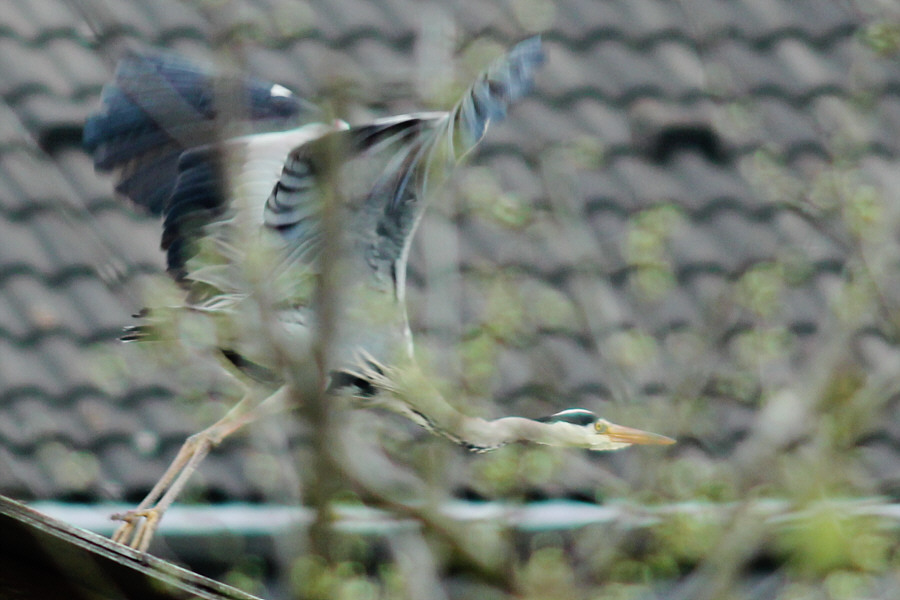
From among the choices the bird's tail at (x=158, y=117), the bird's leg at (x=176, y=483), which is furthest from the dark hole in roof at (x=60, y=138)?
the bird's leg at (x=176, y=483)

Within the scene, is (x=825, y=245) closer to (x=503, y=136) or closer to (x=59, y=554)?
(x=503, y=136)

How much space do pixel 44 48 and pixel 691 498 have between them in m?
2.37

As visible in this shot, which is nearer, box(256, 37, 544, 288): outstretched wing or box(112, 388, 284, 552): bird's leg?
box(256, 37, 544, 288): outstretched wing

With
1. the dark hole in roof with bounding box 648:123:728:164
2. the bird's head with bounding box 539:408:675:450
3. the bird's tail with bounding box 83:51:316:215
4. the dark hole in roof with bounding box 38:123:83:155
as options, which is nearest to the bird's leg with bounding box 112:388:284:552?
the bird's head with bounding box 539:408:675:450

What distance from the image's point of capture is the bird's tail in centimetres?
218

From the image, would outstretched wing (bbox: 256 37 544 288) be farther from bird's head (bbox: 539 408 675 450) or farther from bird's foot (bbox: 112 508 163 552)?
bird's foot (bbox: 112 508 163 552)

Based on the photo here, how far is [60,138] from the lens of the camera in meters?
2.77

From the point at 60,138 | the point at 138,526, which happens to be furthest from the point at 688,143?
the point at 138,526

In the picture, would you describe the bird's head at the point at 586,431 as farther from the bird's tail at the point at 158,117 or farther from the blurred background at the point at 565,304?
the bird's tail at the point at 158,117

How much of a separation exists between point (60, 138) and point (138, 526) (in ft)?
4.65

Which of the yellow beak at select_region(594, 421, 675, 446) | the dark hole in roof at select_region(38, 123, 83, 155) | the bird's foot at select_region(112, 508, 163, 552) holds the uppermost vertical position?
the dark hole in roof at select_region(38, 123, 83, 155)

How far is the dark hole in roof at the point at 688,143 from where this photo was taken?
9.27ft

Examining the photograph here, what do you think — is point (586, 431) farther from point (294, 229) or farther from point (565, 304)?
point (294, 229)

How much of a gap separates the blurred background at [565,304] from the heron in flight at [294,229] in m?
0.06
